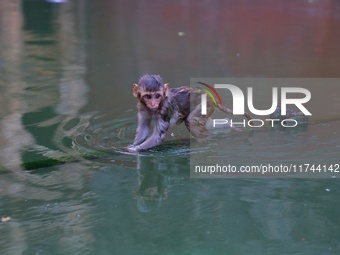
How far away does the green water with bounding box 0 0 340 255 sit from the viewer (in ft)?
11.5

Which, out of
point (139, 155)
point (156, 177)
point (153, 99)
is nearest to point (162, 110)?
point (153, 99)

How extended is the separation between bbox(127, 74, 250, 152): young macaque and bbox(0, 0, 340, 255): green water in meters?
0.12

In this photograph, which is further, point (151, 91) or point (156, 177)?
point (151, 91)

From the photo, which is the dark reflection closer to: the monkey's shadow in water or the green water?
the green water

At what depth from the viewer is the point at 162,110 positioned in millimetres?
5016

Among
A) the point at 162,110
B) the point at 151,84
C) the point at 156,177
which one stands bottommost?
the point at 156,177

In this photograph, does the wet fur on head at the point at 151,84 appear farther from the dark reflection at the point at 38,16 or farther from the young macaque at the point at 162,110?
the dark reflection at the point at 38,16

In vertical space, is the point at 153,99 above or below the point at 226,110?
above

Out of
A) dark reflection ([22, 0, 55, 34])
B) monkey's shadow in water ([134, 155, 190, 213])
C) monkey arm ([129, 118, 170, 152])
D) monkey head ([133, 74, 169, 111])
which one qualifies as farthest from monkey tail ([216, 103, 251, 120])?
dark reflection ([22, 0, 55, 34])

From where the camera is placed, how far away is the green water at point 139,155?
11.5ft

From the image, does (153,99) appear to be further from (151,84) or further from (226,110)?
(226,110)

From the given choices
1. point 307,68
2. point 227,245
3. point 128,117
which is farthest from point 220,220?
point 307,68

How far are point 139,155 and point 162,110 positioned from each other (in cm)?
39

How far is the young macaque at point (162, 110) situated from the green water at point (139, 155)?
124 millimetres
